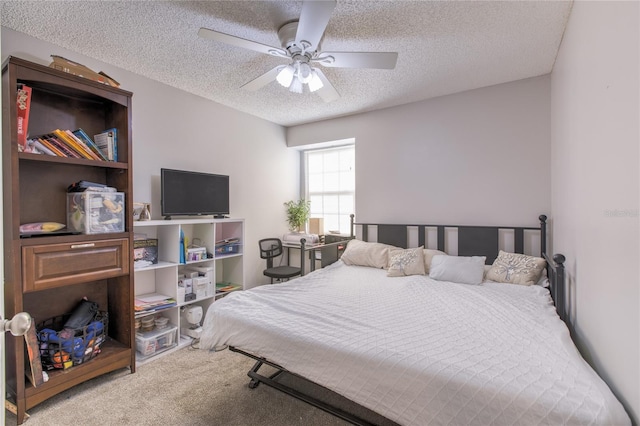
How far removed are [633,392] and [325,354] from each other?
1.17 meters

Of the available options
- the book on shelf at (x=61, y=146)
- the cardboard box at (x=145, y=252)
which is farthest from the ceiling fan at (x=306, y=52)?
the cardboard box at (x=145, y=252)

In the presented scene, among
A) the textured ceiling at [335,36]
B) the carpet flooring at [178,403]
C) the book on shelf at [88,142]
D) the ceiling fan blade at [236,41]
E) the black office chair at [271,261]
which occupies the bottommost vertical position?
the carpet flooring at [178,403]

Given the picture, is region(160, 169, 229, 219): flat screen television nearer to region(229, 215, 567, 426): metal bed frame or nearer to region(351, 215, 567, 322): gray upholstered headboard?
region(229, 215, 567, 426): metal bed frame

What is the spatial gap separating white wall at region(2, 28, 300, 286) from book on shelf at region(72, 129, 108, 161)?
0.52 meters

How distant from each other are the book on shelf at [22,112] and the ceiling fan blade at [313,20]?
5.61ft

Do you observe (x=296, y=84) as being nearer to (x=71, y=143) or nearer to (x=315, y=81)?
(x=315, y=81)

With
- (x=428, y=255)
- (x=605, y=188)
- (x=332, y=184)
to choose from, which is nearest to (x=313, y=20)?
(x=605, y=188)

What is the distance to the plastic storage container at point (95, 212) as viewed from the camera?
84.8 inches

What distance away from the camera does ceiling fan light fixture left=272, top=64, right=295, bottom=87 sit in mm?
2152

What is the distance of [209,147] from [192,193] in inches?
26.0

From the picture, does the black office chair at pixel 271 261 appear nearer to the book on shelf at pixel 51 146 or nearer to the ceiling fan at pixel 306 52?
the ceiling fan at pixel 306 52

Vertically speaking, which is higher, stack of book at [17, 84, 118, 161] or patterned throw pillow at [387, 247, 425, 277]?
stack of book at [17, 84, 118, 161]

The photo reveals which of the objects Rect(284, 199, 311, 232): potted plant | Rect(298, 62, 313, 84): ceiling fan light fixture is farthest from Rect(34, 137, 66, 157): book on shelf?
Rect(284, 199, 311, 232): potted plant

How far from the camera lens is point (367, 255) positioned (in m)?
3.43
